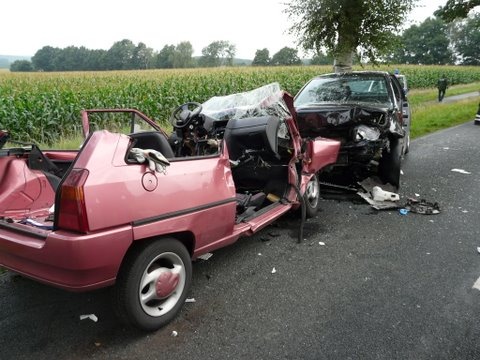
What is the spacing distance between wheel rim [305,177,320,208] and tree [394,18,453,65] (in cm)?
8378

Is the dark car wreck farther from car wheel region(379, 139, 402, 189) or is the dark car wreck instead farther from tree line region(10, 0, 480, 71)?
tree line region(10, 0, 480, 71)

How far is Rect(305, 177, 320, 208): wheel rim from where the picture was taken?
4.92 m

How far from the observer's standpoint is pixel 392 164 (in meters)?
5.79

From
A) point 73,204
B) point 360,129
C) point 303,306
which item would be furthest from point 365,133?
point 73,204

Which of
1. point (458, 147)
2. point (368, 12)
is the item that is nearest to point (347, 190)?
point (458, 147)

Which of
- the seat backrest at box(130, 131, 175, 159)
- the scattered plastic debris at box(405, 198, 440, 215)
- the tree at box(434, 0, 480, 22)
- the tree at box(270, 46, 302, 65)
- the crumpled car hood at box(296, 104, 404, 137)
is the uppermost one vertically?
the tree at box(434, 0, 480, 22)

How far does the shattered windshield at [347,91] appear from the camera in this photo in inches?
260

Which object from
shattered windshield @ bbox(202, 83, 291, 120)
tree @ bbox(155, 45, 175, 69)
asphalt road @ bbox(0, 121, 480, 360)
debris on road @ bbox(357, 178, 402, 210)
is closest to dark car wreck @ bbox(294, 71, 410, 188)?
debris on road @ bbox(357, 178, 402, 210)

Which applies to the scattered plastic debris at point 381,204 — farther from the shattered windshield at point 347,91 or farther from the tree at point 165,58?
the tree at point 165,58

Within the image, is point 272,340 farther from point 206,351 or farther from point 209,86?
point 209,86

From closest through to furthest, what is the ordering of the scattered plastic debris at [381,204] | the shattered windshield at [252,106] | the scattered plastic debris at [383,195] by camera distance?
1. the shattered windshield at [252,106]
2. the scattered plastic debris at [381,204]
3. the scattered plastic debris at [383,195]

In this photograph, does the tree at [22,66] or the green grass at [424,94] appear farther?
the tree at [22,66]

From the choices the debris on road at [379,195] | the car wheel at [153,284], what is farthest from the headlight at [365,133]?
the car wheel at [153,284]

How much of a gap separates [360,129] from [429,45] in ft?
289
